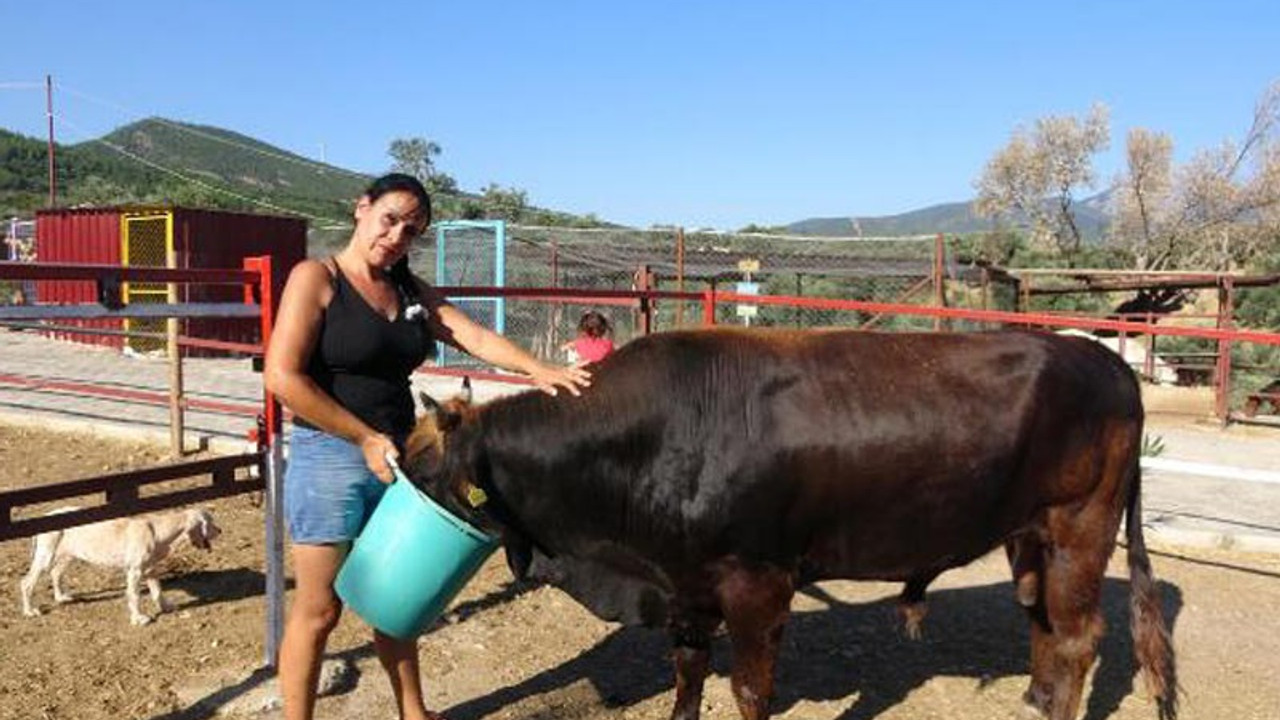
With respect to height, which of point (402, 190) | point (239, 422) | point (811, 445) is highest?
point (402, 190)

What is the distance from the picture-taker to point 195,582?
18.2 feet

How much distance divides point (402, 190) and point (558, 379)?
830mm

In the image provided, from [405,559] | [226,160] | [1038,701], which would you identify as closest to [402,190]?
[405,559]

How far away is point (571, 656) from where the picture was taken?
4762 mm

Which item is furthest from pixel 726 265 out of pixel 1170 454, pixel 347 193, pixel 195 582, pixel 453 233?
pixel 347 193

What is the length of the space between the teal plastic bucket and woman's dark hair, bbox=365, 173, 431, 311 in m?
0.63

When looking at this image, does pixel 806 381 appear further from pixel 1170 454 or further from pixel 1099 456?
pixel 1170 454

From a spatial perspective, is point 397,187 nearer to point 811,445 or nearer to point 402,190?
point 402,190

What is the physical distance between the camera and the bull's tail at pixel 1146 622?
4.20 meters

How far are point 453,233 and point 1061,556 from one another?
Result: 13997 millimetres

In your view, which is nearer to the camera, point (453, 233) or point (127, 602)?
point (127, 602)

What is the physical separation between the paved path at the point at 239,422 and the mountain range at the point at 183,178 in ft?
31.0

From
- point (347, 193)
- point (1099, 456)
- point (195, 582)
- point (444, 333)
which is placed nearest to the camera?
point (444, 333)

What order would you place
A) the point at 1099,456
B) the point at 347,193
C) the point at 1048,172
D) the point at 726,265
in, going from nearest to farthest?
the point at 1099,456
the point at 726,265
the point at 1048,172
the point at 347,193
